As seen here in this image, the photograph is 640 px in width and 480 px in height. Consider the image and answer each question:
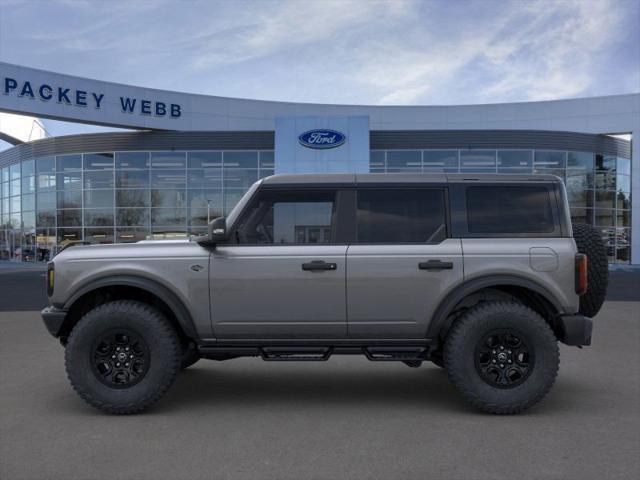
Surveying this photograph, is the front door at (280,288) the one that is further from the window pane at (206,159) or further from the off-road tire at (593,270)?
the window pane at (206,159)

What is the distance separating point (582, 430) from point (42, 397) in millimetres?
4575

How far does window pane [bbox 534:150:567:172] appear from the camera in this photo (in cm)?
2588

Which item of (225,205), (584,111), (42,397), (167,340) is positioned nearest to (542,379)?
(167,340)

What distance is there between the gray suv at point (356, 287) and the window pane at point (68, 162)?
24.9 m

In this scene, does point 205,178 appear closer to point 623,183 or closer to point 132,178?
point 132,178

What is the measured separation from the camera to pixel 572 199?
26906 millimetres

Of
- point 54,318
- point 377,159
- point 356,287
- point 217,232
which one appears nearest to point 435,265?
point 356,287

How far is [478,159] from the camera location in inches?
1009

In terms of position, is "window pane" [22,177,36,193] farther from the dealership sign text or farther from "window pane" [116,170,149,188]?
the dealership sign text

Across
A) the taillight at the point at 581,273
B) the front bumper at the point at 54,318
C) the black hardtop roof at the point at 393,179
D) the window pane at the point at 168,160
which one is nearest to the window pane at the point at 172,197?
the window pane at the point at 168,160

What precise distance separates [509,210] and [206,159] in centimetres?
2279

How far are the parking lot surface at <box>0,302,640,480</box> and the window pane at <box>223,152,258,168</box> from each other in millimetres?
20448

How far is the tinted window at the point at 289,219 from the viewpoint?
463 centimetres

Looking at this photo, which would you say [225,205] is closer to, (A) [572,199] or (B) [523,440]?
(A) [572,199]
